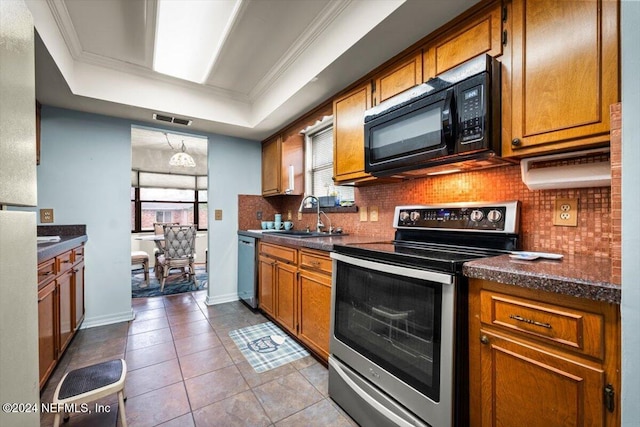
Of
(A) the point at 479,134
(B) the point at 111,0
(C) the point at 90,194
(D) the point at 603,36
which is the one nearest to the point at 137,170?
(C) the point at 90,194

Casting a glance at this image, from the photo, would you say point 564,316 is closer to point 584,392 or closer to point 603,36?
point 584,392

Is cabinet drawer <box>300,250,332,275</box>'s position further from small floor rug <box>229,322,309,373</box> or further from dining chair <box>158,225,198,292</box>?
dining chair <box>158,225,198,292</box>

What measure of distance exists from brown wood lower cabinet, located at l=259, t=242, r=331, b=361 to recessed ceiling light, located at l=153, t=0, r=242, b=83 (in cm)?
175

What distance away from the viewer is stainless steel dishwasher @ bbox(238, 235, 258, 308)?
311 cm

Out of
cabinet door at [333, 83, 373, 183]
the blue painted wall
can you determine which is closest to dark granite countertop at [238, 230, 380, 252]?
cabinet door at [333, 83, 373, 183]

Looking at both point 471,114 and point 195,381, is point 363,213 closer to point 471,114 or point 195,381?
point 471,114

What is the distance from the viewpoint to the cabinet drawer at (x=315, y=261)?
1.91 m

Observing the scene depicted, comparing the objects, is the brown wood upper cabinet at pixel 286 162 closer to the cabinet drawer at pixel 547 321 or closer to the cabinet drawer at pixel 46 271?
the cabinet drawer at pixel 46 271

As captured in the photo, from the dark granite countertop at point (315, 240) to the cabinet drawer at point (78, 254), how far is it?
155cm

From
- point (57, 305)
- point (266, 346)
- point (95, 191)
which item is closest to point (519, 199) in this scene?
point (266, 346)

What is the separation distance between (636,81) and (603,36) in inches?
25.4

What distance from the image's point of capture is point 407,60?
1.72 meters

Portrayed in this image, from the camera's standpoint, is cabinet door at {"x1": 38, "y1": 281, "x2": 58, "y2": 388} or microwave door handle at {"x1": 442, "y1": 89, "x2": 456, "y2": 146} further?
cabinet door at {"x1": 38, "y1": 281, "x2": 58, "y2": 388}

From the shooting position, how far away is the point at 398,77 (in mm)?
1775
